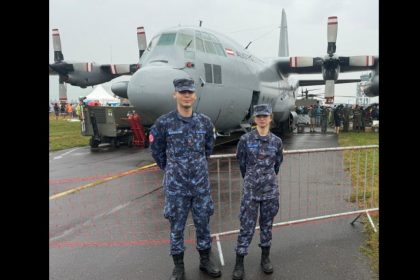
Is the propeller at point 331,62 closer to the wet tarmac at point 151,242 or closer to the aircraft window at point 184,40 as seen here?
the aircraft window at point 184,40

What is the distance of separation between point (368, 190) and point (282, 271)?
3732 millimetres

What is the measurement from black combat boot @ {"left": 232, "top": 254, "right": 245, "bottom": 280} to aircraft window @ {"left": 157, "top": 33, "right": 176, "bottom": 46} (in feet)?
25.2

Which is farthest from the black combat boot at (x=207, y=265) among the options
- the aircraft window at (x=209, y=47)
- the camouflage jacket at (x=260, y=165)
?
the aircraft window at (x=209, y=47)

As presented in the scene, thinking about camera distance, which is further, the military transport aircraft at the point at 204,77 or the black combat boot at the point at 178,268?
the military transport aircraft at the point at 204,77

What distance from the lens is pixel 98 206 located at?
6.27 m

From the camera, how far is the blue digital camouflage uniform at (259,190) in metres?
3.76

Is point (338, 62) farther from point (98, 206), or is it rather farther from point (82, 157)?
point (98, 206)

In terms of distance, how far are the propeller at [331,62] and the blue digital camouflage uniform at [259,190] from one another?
46.4ft

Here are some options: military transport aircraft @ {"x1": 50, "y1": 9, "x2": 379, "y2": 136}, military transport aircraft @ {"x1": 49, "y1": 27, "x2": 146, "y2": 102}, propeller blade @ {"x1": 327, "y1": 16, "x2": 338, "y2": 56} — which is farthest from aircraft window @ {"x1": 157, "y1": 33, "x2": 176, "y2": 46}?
military transport aircraft @ {"x1": 49, "y1": 27, "x2": 146, "y2": 102}

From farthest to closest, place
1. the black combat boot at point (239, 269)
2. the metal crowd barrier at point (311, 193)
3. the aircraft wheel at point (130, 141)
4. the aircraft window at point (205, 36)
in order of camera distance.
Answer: the aircraft wheel at point (130, 141) → the aircraft window at point (205, 36) → the metal crowd barrier at point (311, 193) → the black combat boot at point (239, 269)

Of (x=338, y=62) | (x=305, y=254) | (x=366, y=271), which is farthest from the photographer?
(x=338, y=62)

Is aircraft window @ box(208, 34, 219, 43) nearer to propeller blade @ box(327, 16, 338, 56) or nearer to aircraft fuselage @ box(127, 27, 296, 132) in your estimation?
aircraft fuselage @ box(127, 27, 296, 132)
